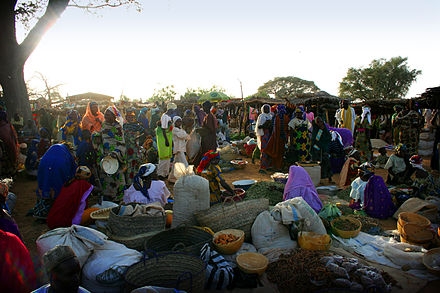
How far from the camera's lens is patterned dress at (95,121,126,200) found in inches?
215

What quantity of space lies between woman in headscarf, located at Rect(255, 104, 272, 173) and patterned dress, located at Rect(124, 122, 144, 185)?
375 centimetres

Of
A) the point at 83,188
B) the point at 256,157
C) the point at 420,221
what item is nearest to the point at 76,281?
the point at 83,188

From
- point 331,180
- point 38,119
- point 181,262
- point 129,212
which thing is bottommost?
point 331,180

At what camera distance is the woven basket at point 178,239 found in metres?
3.20

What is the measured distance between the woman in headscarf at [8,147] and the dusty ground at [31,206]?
0.48 metres

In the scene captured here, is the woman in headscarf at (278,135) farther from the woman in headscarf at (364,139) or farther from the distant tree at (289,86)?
the distant tree at (289,86)

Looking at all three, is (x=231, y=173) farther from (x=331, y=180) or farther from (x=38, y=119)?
(x=38, y=119)

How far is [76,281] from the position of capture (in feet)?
6.36

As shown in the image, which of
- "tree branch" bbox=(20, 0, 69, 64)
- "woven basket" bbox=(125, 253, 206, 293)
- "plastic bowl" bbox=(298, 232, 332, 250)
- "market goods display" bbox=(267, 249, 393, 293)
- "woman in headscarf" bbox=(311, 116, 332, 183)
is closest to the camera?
"woven basket" bbox=(125, 253, 206, 293)

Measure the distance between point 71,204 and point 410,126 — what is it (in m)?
9.37

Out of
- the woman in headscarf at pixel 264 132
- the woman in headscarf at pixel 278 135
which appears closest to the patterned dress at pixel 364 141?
the woman in headscarf at pixel 278 135

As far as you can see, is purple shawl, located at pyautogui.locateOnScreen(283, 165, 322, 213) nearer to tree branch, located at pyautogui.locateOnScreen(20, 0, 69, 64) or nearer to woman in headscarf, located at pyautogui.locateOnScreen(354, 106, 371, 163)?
woman in headscarf, located at pyautogui.locateOnScreen(354, 106, 371, 163)

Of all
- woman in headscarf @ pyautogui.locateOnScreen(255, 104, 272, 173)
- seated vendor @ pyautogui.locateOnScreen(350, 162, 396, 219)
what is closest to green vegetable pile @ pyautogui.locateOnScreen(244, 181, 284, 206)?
seated vendor @ pyautogui.locateOnScreen(350, 162, 396, 219)

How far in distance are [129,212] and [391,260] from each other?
3475mm
